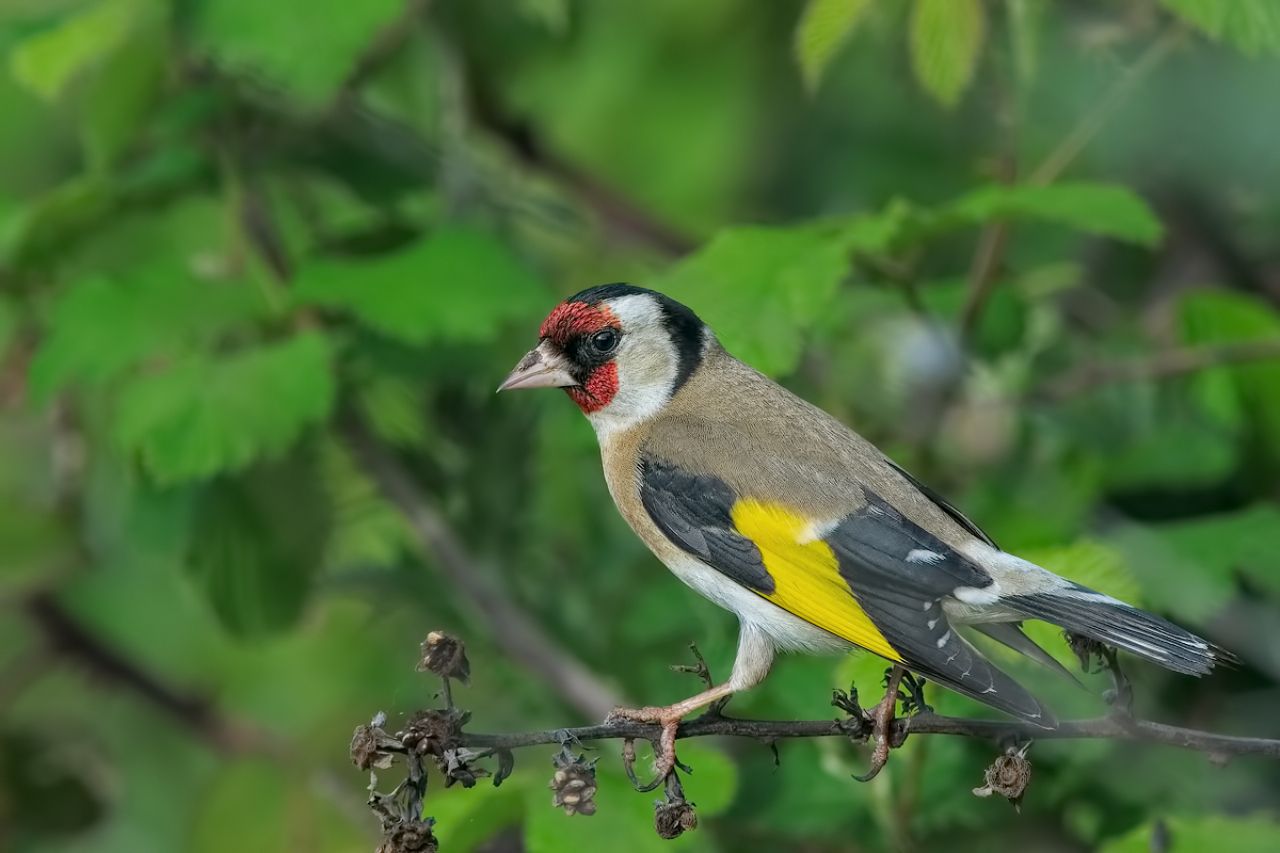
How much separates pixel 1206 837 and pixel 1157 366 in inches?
47.2

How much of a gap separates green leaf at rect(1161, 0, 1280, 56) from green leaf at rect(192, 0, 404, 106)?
174 centimetres

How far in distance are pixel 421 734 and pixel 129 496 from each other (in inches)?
96.1

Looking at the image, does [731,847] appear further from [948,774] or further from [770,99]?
[770,99]

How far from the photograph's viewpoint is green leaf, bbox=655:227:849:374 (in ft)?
9.96

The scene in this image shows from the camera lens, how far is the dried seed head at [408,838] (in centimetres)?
227

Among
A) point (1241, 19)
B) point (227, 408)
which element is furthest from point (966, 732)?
point (227, 408)

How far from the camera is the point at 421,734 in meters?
2.29

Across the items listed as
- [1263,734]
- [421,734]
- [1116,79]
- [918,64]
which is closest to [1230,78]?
[1116,79]

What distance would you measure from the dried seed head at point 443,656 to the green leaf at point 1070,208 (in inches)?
59.9

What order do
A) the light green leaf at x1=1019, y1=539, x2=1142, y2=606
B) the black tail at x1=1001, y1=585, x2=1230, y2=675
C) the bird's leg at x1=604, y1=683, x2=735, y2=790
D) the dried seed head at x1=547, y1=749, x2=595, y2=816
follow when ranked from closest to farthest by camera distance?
the dried seed head at x1=547, y1=749, x2=595, y2=816, the black tail at x1=1001, y1=585, x2=1230, y2=675, the bird's leg at x1=604, y1=683, x2=735, y2=790, the light green leaf at x1=1019, y1=539, x2=1142, y2=606

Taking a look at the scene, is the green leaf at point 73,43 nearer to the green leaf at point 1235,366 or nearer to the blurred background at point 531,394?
the blurred background at point 531,394

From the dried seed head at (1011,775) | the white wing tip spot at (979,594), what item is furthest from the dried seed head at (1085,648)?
the dried seed head at (1011,775)

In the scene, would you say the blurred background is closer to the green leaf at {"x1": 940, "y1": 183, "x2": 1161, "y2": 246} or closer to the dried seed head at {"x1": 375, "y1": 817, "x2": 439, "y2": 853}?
the green leaf at {"x1": 940, "y1": 183, "x2": 1161, "y2": 246}

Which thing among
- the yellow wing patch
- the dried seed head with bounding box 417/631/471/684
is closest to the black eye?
the yellow wing patch
